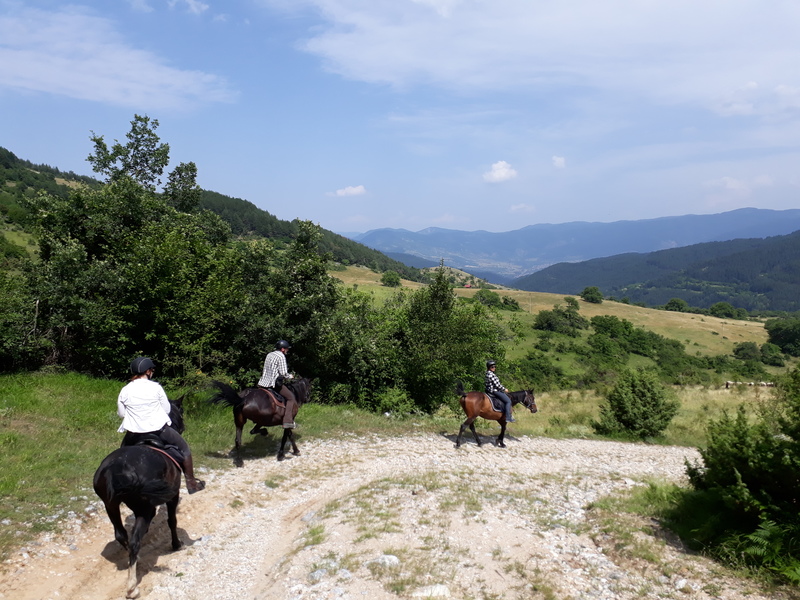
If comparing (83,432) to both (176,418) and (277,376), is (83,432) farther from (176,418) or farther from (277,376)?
(176,418)

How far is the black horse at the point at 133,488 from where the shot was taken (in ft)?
21.6

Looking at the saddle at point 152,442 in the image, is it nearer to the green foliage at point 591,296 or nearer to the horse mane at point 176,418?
the horse mane at point 176,418

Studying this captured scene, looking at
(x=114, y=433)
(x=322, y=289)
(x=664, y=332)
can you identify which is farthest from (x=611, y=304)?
(x=114, y=433)

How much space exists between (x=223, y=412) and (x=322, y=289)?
22.8ft

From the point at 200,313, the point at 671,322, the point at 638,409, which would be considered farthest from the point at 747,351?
the point at 200,313

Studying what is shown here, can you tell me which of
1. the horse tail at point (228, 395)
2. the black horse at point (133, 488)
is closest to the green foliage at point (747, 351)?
the horse tail at point (228, 395)

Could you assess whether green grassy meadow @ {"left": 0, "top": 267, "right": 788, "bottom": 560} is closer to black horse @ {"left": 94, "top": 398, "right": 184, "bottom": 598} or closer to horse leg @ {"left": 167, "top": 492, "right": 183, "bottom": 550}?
black horse @ {"left": 94, "top": 398, "right": 184, "bottom": 598}

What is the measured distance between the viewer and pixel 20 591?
6.14 metres

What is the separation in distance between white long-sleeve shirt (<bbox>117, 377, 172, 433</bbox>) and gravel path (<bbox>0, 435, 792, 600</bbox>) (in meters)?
2.01

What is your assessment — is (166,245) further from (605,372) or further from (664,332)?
(664,332)

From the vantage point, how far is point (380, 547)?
24.5 ft

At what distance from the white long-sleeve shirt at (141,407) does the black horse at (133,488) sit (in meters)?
0.52

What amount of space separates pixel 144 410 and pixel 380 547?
4.42 meters

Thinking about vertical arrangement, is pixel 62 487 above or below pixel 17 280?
below
